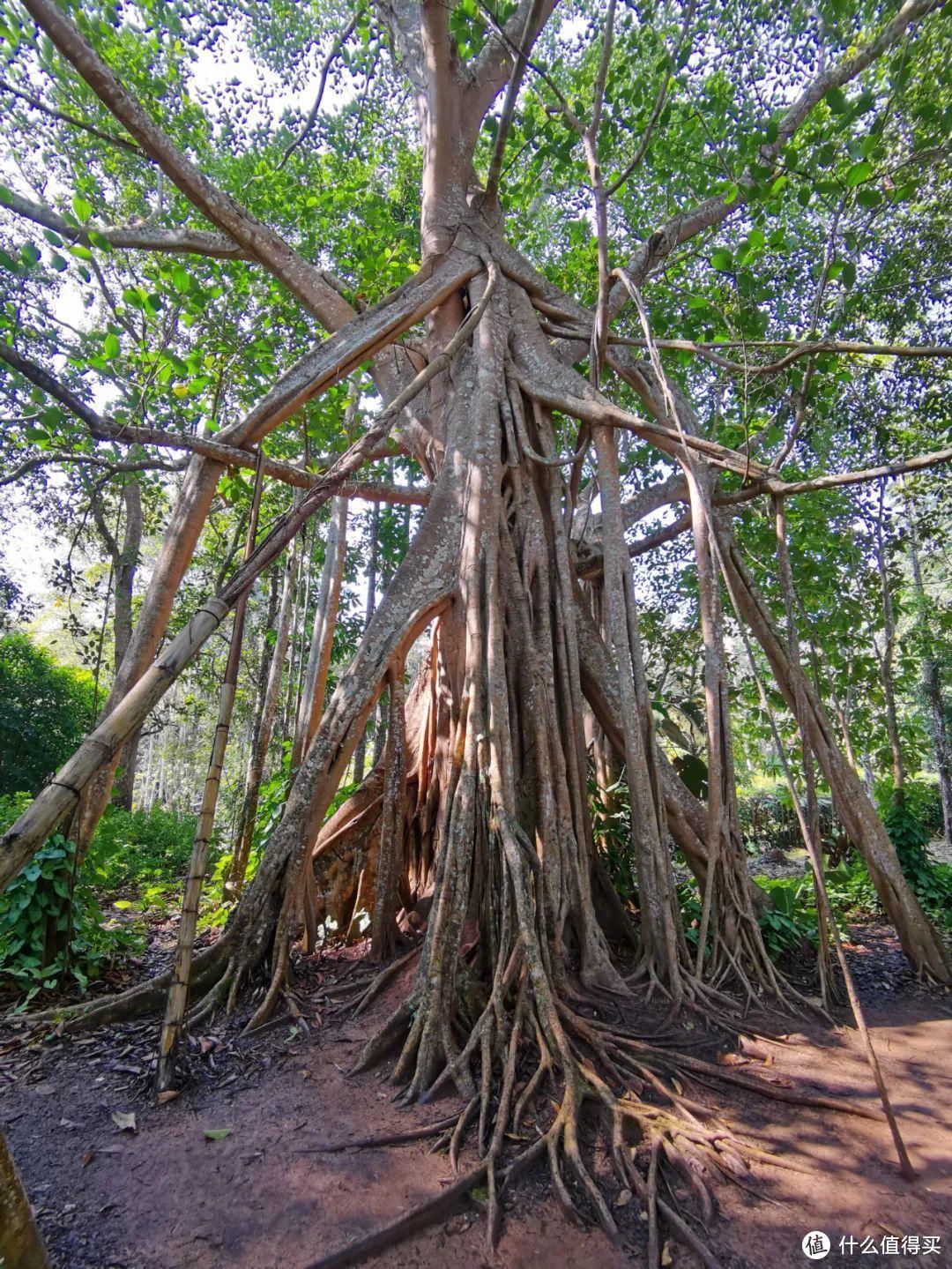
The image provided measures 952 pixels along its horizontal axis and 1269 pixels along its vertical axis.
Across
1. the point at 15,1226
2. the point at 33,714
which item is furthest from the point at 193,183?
the point at 33,714

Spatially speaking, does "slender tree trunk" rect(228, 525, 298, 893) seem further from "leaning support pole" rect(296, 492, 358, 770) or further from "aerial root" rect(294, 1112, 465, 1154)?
"aerial root" rect(294, 1112, 465, 1154)

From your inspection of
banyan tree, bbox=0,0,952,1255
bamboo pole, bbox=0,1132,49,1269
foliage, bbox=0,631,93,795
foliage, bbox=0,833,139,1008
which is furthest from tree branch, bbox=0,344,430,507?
foliage, bbox=0,631,93,795

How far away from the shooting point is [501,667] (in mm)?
3512

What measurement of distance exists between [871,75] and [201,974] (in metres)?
8.15

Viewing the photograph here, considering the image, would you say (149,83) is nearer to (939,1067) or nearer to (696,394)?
(696,394)

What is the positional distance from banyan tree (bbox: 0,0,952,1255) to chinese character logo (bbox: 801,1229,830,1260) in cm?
28

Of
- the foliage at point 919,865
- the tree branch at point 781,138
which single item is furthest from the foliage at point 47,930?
the foliage at point 919,865

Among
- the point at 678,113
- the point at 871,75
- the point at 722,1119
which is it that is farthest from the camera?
the point at 678,113

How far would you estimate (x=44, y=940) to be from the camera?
3.43 m

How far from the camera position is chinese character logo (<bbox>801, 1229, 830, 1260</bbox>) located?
5.90 feet

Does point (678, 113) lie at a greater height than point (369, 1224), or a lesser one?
greater

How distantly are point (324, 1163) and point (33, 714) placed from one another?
35.3 feet

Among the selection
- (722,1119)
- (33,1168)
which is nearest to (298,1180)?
(33,1168)

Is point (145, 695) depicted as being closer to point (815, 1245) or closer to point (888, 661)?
point (815, 1245)
